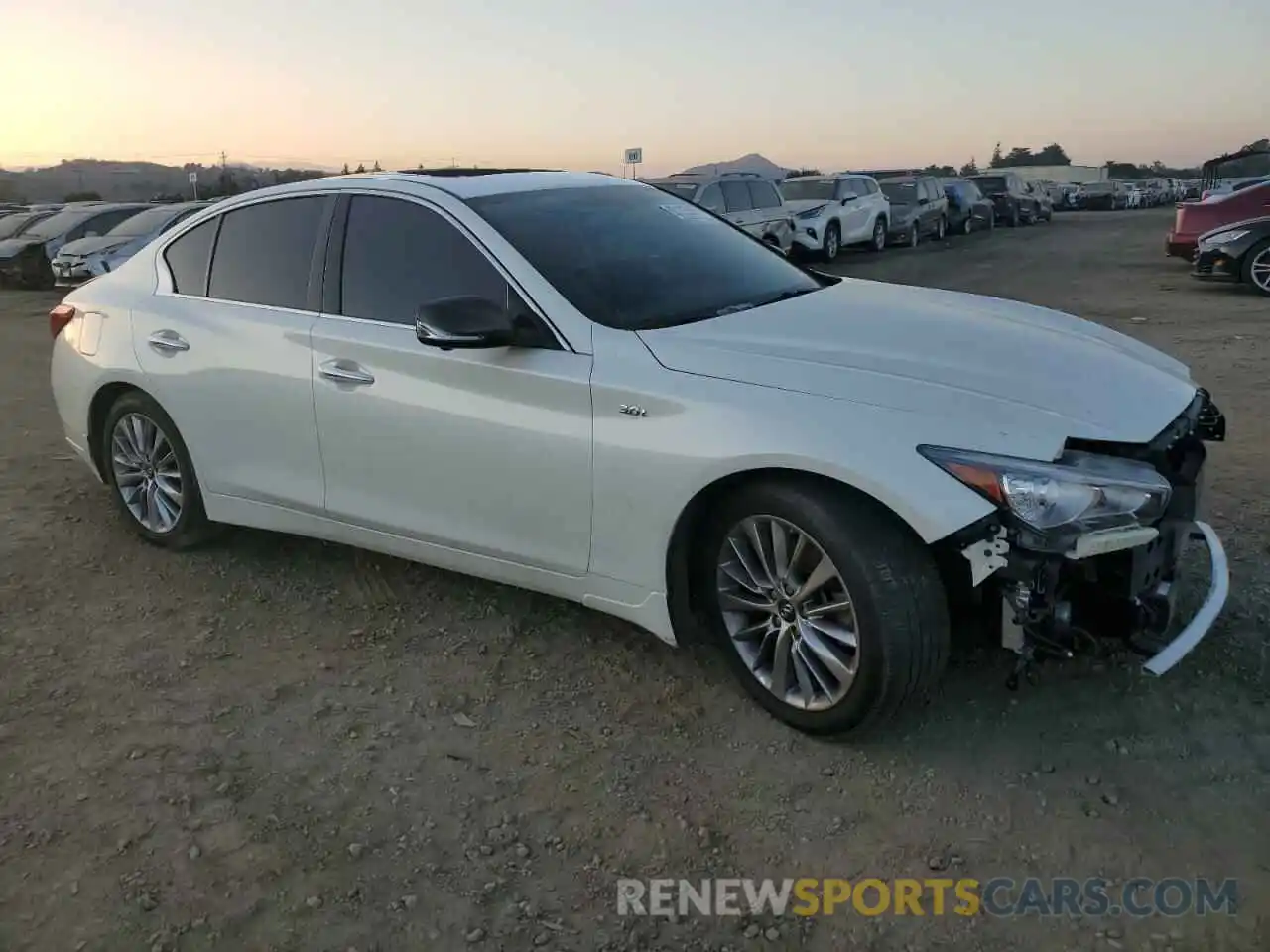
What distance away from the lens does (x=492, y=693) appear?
381 cm

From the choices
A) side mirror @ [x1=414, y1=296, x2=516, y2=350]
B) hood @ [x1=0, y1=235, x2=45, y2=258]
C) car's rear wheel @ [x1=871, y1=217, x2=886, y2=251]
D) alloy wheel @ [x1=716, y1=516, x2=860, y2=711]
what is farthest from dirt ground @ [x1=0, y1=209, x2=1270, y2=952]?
car's rear wheel @ [x1=871, y1=217, x2=886, y2=251]

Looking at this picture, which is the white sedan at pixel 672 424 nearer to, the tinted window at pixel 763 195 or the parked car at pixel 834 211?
the tinted window at pixel 763 195

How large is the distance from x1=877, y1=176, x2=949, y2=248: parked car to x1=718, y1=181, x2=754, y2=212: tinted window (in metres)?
6.94

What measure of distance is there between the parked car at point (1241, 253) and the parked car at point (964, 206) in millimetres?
14101

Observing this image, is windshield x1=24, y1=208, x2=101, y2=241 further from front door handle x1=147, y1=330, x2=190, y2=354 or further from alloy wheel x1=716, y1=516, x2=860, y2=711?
alloy wheel x1=716, y1=516, x2=860, y2=711

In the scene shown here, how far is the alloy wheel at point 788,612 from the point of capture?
3238mm

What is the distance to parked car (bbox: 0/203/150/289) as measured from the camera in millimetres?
20641

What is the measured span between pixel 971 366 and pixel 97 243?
18.2 meters

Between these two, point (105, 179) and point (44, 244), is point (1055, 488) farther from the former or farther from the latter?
point (105, 179)

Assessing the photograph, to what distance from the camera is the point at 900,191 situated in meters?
25.1

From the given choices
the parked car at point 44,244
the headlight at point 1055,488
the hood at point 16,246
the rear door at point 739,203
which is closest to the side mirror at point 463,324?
the headlight at point 1055,488

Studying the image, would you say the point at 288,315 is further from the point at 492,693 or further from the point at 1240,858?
the point at 1240,858

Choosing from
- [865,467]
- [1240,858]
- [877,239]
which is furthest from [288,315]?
[877,239]

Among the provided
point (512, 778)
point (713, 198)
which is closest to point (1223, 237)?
point (713, 198)
